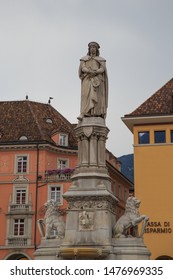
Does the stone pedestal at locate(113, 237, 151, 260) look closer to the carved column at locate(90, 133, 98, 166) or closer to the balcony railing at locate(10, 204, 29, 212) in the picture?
the carved column at locate(90, 133, 98, 166)

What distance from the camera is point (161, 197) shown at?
3136 cm

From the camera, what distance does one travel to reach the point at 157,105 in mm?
33625

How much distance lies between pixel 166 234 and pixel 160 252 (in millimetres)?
1153

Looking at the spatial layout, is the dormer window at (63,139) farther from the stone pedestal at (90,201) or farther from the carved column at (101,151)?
the carved column at (101,151)

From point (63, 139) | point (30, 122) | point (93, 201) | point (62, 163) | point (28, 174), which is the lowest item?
point (93, 201)

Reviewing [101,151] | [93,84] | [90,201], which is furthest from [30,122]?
[90,201]

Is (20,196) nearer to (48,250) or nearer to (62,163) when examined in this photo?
(62,163)

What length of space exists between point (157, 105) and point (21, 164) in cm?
1470

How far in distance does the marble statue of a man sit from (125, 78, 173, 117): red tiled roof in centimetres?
1722

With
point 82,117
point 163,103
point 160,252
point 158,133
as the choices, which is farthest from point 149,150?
point 82,117

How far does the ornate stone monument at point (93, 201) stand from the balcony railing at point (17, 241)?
27227mm

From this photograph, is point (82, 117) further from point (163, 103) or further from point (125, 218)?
point (163, 103)

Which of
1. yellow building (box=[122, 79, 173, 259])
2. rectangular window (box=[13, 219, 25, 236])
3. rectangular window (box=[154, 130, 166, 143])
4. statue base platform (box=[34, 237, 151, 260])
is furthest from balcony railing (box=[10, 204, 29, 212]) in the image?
statue base platform (box=[34, 237, 151, 260])

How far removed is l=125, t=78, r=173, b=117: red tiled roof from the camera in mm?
32875
